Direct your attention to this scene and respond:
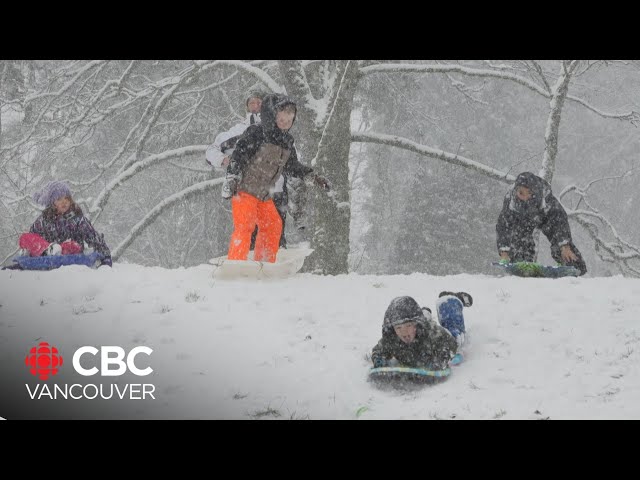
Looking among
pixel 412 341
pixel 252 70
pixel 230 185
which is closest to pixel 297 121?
pixel 252 70

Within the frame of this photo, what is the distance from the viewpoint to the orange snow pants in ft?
26.2

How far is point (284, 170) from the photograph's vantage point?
8.42 meters

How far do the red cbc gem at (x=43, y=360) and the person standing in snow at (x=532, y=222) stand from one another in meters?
5.34

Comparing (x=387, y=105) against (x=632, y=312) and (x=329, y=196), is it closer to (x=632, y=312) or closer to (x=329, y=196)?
(x=329, y=196)

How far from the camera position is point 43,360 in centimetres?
584

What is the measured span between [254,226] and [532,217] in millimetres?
3522

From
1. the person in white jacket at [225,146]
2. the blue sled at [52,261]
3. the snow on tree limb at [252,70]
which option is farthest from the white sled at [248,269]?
the snow on tree limb at [252,70]

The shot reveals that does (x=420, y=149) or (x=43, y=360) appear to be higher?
(x=420, y=149)

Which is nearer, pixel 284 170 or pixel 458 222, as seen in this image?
pixel 284 170

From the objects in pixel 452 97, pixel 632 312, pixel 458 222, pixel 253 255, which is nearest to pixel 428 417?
pixel 632 312

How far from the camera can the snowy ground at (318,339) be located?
5.31m

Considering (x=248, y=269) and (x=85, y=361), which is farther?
A: (x=248, y=269)

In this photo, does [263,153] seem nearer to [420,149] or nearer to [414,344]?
[414,344]

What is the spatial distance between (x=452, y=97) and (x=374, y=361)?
25.1 meters
